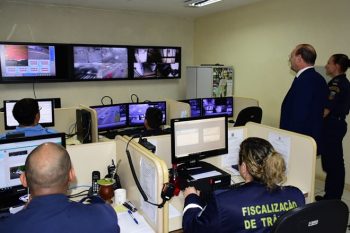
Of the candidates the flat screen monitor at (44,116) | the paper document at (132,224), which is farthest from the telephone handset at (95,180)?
the flat screen monitor at (44,116)

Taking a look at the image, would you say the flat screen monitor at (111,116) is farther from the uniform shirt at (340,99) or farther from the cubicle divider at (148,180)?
the uniform shirt at (340,99)

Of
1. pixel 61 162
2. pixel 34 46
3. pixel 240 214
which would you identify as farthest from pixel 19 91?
pixel 240 214

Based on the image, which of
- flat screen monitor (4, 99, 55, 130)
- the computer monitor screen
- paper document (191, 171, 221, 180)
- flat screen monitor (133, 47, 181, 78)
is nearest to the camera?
paper document (191, 171, 221, 180)

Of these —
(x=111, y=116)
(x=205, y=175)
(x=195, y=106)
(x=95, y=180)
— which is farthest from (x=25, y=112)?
(x=195, y=106)

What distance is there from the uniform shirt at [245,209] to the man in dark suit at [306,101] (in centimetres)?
131

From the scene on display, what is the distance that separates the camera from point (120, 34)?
5.60 meters

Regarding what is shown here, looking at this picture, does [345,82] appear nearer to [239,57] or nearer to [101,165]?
[239,57]

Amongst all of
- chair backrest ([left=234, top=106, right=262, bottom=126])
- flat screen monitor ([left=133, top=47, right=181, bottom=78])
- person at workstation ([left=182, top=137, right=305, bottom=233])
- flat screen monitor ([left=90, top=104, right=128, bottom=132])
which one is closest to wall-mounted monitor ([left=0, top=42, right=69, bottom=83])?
flat screen monitor ([left=133, top=47, right=181, bottom=78])

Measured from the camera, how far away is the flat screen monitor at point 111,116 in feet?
12.0

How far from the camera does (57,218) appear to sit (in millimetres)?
999

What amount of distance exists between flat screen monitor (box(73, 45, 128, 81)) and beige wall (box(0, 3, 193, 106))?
0.20m

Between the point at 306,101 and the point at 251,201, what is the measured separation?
1.55 meters

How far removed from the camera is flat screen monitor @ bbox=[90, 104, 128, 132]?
365 cm

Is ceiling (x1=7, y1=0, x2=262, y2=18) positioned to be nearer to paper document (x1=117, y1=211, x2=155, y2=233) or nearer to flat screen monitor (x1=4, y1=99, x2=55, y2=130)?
flat screen monitor (x1=4, y1=99, x2=55, y2=130)
